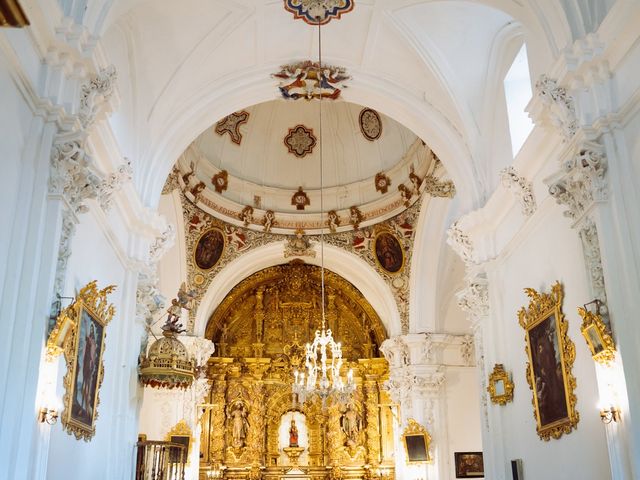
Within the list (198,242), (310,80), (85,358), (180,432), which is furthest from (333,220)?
(85,358)

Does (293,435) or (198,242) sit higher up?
(198,242)

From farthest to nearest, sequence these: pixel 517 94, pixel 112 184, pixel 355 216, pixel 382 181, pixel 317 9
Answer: pixel 355 216, pixel 382 181, pixel 317 9, pixel 517 94, pixel 112 184

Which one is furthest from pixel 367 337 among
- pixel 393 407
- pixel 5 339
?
pixel 5 339

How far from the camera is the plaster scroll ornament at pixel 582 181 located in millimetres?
7047

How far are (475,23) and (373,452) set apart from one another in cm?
1145

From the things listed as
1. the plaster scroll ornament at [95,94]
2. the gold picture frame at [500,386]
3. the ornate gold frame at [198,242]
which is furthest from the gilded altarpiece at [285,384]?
the plaster scroll ornament at [95,94]

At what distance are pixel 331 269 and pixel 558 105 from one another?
40.2 ft

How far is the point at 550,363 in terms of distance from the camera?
28.4 ft

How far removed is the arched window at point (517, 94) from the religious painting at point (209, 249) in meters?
9.05

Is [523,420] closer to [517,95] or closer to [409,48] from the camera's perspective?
[517,95]

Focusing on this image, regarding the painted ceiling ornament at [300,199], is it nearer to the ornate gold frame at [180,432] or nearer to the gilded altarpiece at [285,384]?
the gilded altarpiece at [285,384]

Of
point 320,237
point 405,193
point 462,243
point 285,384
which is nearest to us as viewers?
point 462,243

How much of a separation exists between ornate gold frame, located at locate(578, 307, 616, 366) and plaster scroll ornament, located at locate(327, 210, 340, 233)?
1158 cm

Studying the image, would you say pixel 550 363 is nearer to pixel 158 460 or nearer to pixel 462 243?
pixel 462 243
